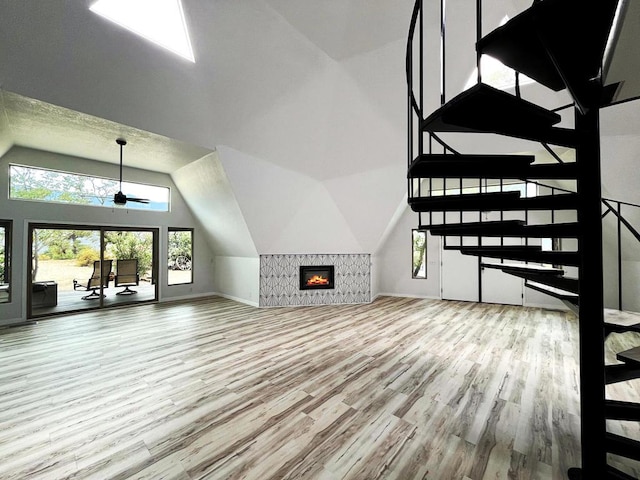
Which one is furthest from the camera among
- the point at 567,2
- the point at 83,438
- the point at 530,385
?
the point at 530,385

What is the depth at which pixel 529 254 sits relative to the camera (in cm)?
209

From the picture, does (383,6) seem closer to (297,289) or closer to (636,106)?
(636,106)

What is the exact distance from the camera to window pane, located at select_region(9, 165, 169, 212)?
16.6 ft

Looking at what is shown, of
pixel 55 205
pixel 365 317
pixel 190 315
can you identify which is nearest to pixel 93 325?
pixel 190 315

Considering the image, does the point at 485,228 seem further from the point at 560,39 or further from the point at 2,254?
the point at 2,254

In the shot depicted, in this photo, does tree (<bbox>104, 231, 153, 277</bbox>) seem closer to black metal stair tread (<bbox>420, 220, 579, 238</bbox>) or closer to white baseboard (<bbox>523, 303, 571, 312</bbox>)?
black metal stair tread (<bbox>420, 220, 579, 238</bbox>)

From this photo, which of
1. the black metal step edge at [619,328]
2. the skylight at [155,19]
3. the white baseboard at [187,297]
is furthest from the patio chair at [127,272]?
the black metal step edge at [619,328]

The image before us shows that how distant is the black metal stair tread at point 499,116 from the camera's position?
1161mm

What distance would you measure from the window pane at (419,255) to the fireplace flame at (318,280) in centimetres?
A: 256

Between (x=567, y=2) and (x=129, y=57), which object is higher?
(x=129, y=57)

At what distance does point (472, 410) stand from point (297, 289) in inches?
179

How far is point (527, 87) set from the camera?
406cm

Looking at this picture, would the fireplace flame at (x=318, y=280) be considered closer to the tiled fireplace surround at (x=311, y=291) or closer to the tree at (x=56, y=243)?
the tiled fireplace surround at (x=311, y=291)

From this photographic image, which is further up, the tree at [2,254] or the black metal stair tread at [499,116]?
the black metal stair tread at [499,116]
